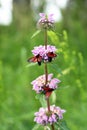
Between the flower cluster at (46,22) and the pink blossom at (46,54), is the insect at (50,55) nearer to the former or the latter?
the pink blossom at (46,54)

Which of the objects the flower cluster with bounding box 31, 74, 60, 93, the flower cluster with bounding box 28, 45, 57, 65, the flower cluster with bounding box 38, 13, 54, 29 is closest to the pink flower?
the flower cluster with bounding box 38, 13, 54, 29

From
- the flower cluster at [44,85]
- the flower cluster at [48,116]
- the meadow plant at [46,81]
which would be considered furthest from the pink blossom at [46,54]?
the flower cluster at [48,116]

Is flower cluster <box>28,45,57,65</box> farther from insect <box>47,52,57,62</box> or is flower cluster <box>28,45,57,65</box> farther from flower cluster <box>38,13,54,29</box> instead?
flower cluster <box>38,13,54,29</box>

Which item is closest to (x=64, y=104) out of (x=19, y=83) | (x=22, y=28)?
(x=19, y=83)

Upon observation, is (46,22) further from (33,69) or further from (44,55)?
(33,69)

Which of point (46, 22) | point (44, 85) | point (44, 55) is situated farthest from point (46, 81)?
point (46, 22)

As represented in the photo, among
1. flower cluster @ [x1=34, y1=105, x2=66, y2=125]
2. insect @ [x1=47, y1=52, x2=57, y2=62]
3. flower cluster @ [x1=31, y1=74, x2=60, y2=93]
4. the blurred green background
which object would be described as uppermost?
the blurred green background

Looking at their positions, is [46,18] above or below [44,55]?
above

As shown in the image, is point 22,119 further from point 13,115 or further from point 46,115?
point 46,115
